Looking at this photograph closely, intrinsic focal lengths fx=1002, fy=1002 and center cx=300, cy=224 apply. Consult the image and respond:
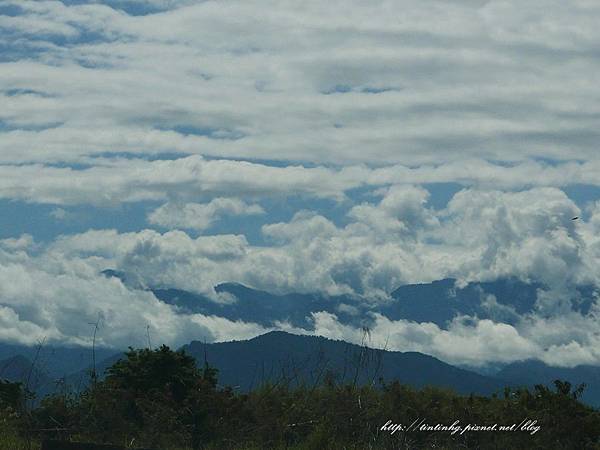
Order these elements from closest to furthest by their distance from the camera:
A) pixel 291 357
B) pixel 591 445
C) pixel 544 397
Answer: pixel 591 445 < pixel 544 397 < pixel 291 357

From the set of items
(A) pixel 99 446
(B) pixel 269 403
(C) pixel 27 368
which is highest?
(A) pixel 99 446

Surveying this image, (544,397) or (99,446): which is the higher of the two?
(99,446)

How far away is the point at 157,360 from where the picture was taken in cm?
2088

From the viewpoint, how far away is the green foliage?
18906 mm

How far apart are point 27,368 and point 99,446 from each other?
6.22 metres

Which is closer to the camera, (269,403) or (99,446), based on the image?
(99,446)

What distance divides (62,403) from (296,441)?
4985 millimetres

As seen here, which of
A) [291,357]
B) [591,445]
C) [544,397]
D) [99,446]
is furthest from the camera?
[291,357]

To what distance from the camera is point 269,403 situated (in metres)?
20.9

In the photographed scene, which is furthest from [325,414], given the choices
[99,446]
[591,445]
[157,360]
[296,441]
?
[99,446]

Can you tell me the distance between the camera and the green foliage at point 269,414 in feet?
62.0

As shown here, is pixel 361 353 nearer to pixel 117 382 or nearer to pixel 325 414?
pixel 325 414

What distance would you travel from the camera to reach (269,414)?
19.9 metres

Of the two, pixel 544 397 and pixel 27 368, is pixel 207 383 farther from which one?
pixel 544 397
